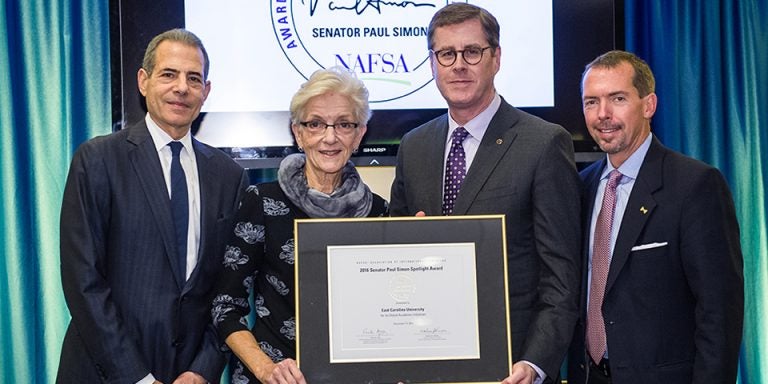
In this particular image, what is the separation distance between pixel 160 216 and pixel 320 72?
26.5 inches

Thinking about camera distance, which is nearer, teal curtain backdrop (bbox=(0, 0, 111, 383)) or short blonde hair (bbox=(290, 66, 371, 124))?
A: short blonde hair (bbox=(290, 66, 371, 124))

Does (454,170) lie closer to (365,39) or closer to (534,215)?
(534,215)

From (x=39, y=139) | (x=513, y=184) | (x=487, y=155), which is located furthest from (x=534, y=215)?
(x=39, y=139)

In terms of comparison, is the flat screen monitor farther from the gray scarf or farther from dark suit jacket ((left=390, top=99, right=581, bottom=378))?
dark suit jacket ((left=390, top=99, right=581, bottom=378))

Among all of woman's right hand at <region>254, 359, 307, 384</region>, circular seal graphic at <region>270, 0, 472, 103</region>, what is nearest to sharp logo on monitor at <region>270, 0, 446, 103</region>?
circular seal graphic at <region>270, 0, 472, 103</region>

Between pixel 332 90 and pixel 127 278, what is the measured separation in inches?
34.0

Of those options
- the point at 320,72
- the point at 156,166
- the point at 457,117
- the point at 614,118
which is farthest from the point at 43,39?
the point at 614,118

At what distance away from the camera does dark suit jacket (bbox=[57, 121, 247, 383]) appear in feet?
7.94

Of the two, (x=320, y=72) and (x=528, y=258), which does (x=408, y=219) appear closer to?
(x=528, y=258)

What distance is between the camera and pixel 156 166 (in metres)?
2.59

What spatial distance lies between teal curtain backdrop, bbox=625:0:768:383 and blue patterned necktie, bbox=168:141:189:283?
2566 mm

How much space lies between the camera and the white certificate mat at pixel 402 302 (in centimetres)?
211

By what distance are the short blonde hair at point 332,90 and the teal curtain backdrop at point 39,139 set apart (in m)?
1.97

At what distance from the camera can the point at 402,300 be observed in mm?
2139
